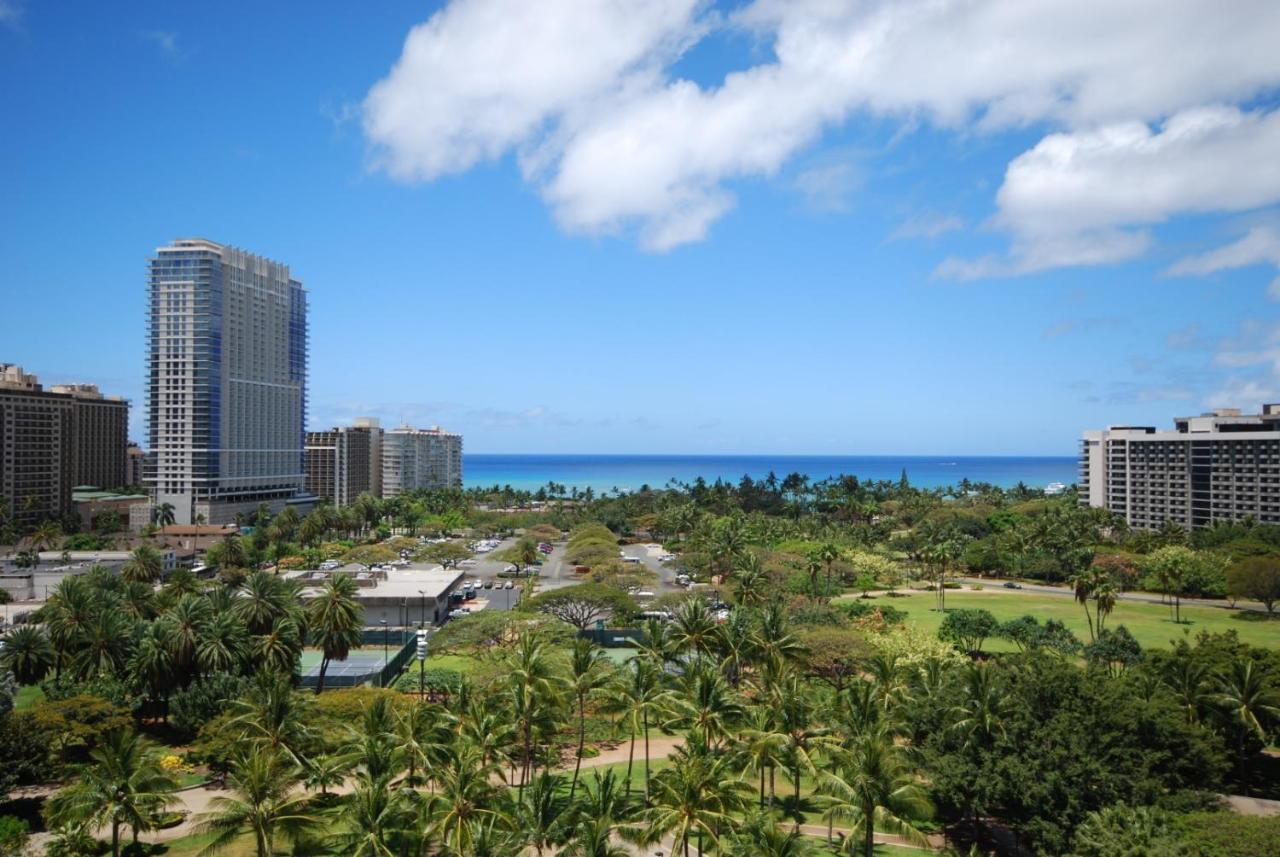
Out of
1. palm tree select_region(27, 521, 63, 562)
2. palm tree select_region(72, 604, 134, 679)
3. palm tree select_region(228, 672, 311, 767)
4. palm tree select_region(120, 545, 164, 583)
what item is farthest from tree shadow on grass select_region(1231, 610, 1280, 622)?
palm tree select_region(27, 521, 63, 562)

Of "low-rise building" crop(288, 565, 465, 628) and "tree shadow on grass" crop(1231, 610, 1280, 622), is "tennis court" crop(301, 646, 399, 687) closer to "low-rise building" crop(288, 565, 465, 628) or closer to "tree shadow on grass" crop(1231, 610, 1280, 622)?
"low-rise building" crop(288, 565, 465, 628)

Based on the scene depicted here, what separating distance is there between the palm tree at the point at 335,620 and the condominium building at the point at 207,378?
108623mm

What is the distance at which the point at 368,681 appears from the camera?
183ft

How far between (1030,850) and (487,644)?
38120mm

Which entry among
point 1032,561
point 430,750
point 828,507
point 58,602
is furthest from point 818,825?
point 828,507

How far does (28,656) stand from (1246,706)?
215 feet

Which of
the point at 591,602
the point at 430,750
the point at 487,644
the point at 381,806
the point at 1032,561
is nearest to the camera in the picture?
the point at 381,806

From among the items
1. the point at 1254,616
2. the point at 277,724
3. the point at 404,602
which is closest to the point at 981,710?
the point at 277,724

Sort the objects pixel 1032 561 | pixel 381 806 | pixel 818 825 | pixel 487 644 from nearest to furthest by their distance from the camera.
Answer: pixel 381 806
pixel 818 825
pixel 487 644
pixel 1032 561

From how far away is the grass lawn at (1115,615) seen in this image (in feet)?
232

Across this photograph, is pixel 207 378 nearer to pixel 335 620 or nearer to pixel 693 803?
pixel 335 620

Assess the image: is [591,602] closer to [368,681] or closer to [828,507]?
Answer: [368,681]

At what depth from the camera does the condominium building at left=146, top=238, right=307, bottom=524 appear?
14538 centimetres

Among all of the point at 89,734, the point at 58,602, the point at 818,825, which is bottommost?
the point at 818,825
